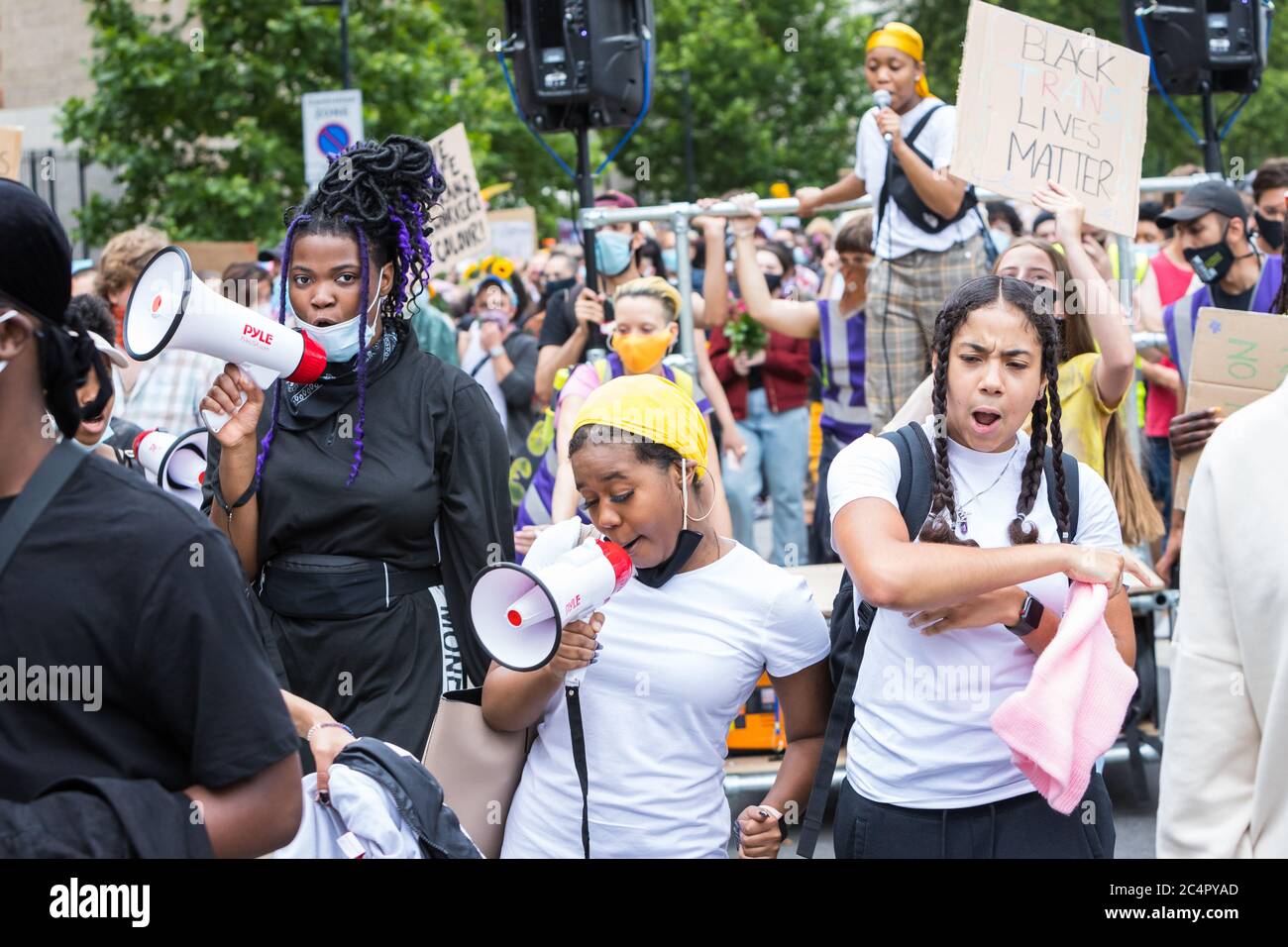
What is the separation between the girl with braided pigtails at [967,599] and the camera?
2947mm

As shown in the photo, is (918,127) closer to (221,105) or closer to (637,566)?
(637,566)

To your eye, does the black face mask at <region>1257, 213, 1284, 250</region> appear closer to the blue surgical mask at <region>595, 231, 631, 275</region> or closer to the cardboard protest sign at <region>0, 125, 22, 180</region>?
the blue surgical mask at <region>595, 231, 631, 275</region>

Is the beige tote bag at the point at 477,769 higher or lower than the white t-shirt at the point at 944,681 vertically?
lower

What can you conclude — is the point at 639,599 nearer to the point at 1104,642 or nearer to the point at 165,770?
the point at 1104,642

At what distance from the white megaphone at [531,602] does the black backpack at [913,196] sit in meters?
4.01

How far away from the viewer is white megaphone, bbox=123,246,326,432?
10.5 ft

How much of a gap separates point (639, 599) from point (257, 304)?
6.43 meters

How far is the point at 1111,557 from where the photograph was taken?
2971 mm

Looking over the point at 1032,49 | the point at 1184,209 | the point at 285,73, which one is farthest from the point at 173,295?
the point at 285,73

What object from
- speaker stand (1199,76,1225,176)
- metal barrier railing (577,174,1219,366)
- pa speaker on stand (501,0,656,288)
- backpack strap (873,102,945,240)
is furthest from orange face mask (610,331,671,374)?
speaker stand (1199,76,1225,176)

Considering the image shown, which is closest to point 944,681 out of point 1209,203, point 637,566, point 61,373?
point 637,566

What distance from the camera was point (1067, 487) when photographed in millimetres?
3209

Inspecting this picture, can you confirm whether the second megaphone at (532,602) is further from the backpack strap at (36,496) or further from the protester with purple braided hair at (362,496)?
the backpack strap at (36,496)

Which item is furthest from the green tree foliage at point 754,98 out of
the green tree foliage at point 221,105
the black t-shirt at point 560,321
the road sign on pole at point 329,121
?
the black t-shirt at point 560,321
